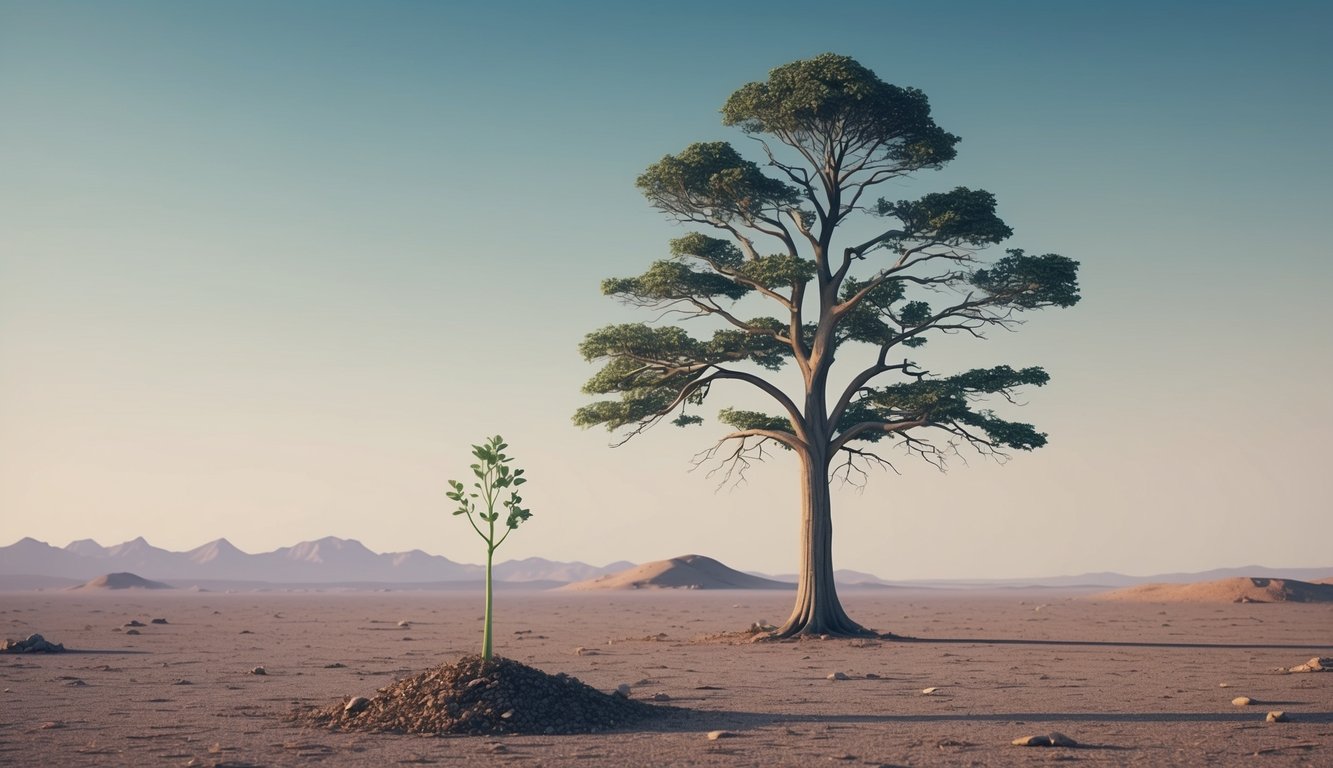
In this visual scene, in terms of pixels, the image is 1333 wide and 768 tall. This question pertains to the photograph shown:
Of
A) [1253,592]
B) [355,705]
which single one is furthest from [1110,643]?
[1253,592]

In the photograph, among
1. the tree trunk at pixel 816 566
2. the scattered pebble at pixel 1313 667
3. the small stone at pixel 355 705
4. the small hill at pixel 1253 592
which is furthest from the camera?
the small hill at pixel 1253 592

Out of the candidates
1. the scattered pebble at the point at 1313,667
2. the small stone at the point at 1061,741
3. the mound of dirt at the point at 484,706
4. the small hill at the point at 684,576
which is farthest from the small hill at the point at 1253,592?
the small hill at the point at 684,576

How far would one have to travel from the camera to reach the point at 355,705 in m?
14.6

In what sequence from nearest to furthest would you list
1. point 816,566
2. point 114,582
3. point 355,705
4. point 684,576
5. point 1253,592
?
point 355,705
point 816,566
point 1253,592
point 684,576
point 114,582

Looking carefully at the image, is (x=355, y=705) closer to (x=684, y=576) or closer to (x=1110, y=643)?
(x=1110, y=643)

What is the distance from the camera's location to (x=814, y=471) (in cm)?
3186

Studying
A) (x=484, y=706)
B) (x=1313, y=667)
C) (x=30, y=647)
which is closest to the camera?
(x=484, y=706)

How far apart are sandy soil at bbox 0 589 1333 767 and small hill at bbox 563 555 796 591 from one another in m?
138

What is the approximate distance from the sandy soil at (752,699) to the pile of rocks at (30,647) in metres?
1.24

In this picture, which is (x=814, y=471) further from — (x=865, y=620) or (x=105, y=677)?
(x=865, y=620)

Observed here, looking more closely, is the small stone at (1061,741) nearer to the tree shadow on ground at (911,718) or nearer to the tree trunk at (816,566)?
the tree shadow on ground at (911,718)

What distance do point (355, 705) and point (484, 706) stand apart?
6.33ft

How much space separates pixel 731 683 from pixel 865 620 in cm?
3570

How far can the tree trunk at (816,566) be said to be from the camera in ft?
103
